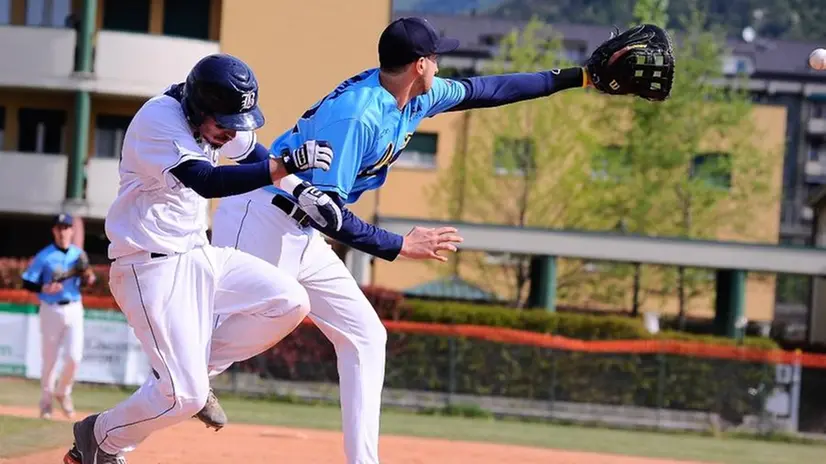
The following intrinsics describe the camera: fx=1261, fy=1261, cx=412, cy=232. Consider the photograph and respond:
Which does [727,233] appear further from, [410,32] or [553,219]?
[410,32]

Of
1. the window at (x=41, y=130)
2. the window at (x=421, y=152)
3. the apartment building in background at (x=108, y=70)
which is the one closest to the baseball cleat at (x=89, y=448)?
the apartment building in background at (x=108, y=70)

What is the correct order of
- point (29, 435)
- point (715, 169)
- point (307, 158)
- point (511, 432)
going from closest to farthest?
point (307, 158)
point (29, 435)
point (511, 432)
point (715, 169)

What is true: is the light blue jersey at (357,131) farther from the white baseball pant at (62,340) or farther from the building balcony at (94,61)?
the building balcony at (94,61)

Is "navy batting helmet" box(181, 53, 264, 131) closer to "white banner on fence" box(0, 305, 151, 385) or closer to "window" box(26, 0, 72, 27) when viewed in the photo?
"white banner on fence" box(0, 305, 151, 385)

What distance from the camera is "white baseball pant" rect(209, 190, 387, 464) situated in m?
6.29

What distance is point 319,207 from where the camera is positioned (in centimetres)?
593

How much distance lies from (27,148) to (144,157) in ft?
81.3

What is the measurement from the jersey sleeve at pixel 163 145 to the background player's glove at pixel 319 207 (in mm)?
500

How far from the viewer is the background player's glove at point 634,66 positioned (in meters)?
6.93

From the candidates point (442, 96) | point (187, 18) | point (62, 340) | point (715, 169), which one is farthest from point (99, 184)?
point (442, 96)

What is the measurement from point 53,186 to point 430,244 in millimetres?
22823

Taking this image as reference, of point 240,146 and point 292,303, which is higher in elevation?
point 240,146

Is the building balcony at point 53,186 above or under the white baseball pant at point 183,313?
above

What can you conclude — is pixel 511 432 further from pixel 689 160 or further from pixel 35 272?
pixel 689 160
